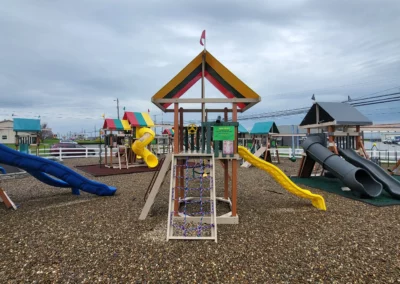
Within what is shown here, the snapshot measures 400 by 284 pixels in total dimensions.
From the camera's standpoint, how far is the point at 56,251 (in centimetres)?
384

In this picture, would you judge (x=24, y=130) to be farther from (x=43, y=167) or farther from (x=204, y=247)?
(x=204, y=247)

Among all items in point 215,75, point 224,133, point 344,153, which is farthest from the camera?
point 344,153

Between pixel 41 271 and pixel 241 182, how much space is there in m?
7.52

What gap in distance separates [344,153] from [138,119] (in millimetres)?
11356

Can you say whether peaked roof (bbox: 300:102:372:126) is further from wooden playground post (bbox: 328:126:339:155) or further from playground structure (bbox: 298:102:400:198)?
wooden playground post (bbox: 328:126:339:155)

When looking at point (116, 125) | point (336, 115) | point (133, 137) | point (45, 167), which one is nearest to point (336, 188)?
point (336, 115)

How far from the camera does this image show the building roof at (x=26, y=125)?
1675cm

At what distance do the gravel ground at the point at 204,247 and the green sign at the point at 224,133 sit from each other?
178cm

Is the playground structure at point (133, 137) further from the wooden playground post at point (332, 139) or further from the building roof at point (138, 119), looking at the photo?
the wooden playground post at point (332, 139)

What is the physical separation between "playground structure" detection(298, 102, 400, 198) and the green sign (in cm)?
430

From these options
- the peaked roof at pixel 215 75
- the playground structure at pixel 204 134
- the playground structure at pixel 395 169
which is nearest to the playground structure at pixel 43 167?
the playground structure at pixel 204 134

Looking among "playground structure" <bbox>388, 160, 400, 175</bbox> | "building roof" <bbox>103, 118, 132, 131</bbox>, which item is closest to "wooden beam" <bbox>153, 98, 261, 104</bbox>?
"playground structure" <bbox>388, 160, 400, 175</bbox>

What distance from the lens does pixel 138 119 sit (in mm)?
15461

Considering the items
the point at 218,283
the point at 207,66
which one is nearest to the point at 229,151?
the point at 207,66
